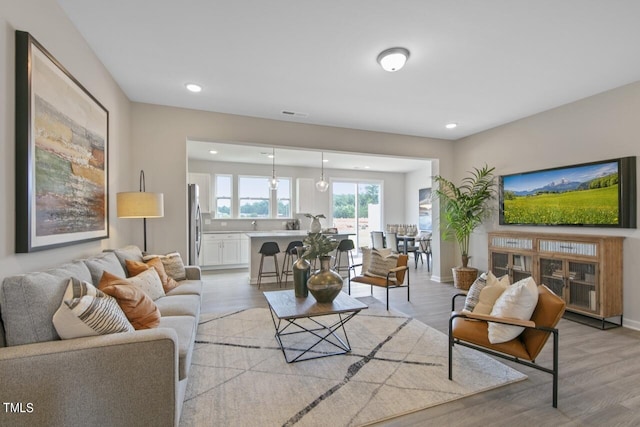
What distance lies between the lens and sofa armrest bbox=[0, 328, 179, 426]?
1342 mm

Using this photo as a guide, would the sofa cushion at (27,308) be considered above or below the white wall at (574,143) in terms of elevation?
below

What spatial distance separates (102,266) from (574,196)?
523 cm

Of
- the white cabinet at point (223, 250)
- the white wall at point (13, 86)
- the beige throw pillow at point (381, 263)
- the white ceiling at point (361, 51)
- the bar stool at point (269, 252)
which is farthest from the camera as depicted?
the white cabinet at point (223, 250)

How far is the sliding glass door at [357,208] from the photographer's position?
9156 millimetres

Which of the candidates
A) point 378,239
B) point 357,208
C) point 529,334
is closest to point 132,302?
point 529,334

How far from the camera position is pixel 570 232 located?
3982 millimetres

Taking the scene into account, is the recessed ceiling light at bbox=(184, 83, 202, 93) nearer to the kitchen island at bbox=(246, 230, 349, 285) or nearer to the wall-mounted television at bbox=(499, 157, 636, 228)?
the kitchen island at bbox=(246, 230, 349, 285)

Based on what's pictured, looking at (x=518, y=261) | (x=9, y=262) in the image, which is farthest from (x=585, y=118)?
(x=9, y=262)

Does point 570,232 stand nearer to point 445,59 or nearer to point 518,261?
point 518,261

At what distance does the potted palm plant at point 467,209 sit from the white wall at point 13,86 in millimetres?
4928

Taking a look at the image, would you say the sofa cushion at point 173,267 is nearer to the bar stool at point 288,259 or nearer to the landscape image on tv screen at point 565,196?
the bar stool at point 288,259

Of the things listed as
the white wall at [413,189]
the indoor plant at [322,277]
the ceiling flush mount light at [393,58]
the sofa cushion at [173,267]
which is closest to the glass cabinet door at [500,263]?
the indoor plant at [322,277]

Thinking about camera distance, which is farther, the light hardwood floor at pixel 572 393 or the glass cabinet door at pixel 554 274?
the glass cabinet door at pixel 554 274

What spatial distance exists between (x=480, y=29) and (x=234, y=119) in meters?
3.25
